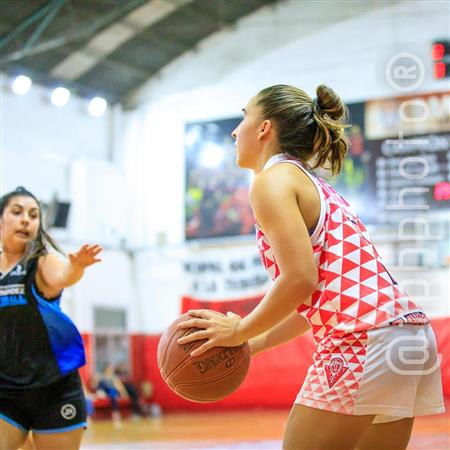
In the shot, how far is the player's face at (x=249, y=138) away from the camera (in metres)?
2.09

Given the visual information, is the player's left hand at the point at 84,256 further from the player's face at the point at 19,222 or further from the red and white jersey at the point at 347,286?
the red and white jersey at the point at 347,286

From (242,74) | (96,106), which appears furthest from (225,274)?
(96,106)

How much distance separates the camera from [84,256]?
307 cm

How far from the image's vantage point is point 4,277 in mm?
3119

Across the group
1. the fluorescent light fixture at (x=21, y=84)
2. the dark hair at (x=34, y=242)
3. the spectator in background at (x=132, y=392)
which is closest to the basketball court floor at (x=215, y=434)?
the spectator in background at (x=132, y=392)

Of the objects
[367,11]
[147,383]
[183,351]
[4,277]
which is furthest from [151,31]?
[183,351]

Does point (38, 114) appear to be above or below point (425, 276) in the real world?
above

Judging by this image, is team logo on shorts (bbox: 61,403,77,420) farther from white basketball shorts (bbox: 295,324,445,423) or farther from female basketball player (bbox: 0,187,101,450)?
white basketball shorts (bbox: 295,324,445,423)

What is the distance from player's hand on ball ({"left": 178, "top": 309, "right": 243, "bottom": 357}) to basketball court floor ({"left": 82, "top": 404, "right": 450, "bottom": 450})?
3618mm

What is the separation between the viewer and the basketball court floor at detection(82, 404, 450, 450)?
6828 mm

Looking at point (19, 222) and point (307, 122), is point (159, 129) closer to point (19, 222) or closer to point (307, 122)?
point (19, 222)

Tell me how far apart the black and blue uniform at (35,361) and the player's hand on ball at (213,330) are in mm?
1181

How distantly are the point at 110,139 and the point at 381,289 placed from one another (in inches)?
586

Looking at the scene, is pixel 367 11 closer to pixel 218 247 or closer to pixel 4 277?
pixel 218 247
